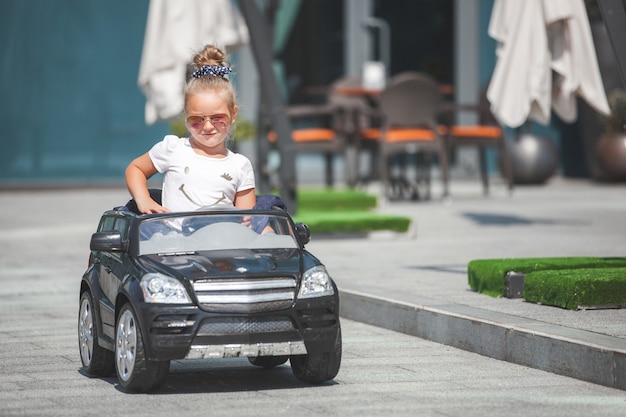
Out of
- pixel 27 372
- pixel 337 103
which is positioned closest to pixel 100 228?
pixel 27 372

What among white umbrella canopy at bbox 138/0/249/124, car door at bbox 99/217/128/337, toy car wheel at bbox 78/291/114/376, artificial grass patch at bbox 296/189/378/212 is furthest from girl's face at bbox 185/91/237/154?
artificial grass patch at bbox 296/189/378/212

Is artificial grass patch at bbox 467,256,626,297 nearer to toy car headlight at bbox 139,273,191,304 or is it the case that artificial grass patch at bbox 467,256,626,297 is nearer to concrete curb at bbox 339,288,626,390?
concrete curb at bbox 339,288,626,390

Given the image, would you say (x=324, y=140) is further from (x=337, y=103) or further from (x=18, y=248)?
(x=18, y=248)

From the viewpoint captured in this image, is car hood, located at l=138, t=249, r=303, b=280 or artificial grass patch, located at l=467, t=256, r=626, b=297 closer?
car hood, located at l=138, t=249, r=303, b=280

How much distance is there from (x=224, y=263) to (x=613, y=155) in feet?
52.2

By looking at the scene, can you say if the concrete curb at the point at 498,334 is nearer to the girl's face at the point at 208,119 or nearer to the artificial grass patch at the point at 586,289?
the artificial grass patch at the point at 586,289

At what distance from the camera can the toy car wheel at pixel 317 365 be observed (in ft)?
19.9

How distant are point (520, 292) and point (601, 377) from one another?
6.91ft

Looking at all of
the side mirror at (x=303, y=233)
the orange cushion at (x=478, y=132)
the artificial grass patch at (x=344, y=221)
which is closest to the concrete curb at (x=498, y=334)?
the side mirror at (x=303, y=233)

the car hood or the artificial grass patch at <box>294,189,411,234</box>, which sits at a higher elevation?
the car hood

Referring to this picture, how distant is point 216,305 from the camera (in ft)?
18.8

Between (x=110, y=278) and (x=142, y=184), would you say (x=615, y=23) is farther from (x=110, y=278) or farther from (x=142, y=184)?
(x=110, y=278)

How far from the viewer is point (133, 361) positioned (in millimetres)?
5891

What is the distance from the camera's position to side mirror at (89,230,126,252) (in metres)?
6.18
